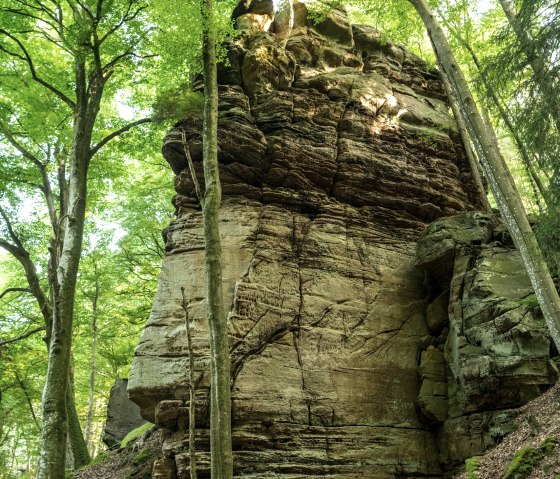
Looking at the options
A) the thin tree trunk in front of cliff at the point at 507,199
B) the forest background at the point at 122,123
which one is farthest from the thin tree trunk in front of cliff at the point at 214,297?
the thin tree trunk in front of cliff at the point at 507,199

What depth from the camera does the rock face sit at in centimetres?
993

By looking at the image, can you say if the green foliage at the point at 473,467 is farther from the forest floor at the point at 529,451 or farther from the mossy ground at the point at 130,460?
the mossy ground at the point at 130,460

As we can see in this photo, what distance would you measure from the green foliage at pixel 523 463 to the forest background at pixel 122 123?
378 centimetres

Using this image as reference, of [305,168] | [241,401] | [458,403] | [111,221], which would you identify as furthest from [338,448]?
[111,221]

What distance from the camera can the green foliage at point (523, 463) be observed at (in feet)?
21.8

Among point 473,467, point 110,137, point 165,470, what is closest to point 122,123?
point 110,137

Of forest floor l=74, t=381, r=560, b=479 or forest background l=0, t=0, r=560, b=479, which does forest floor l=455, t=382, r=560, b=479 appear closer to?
forest floor l=74, t=381, r=560, b=479

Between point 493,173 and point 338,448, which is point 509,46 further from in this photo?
point 338,448

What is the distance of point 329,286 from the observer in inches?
485

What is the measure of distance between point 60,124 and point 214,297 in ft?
29.0

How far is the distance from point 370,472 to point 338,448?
0.84 meters

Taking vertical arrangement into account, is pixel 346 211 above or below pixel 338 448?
above

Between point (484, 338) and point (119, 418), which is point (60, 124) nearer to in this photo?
point (119, 418)

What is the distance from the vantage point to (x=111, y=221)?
2192 centimetres
